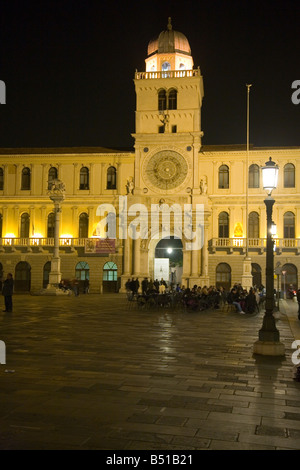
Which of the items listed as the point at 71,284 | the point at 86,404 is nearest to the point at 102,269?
the point at 71,284

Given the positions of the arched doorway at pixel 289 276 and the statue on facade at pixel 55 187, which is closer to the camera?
the statue on facade at pixel 55 187

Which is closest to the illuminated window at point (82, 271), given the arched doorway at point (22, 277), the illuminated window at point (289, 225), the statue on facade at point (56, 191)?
the arched doorway at point (22, 277)

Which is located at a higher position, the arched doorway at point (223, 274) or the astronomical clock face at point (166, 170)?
the astronomical clock face at point (166, 170)

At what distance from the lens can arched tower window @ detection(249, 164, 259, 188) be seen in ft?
151

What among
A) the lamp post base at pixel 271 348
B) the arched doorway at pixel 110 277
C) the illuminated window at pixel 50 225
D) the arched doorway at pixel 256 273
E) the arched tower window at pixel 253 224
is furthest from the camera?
the illuminated window at pixel 50 225

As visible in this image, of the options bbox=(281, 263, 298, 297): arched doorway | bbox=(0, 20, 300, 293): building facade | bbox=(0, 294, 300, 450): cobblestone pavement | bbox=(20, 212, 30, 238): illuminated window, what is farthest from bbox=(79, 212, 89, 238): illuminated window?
bbox=(0, 294, 300, 450): cobblestone pavement

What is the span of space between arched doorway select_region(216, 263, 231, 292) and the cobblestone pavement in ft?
99.6

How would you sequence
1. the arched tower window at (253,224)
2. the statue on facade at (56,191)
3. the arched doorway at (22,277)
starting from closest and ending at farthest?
the statue on facade at (56,191) → the arched tower window at (253,224) → the arched doorway at (22,277)

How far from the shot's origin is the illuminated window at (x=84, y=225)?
158 ft

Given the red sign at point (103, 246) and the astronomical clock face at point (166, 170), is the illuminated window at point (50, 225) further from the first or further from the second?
the astronomical clock face at point (166, 170)

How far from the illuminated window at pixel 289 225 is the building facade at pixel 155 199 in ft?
0.29

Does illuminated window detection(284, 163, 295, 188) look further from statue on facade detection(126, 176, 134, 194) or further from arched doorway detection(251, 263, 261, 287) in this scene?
statue on facade detection(126, 176, 134, 194)

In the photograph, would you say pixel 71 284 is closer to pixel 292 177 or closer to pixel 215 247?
pixel 215 247

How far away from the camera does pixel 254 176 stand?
46344 mm
